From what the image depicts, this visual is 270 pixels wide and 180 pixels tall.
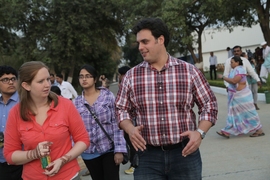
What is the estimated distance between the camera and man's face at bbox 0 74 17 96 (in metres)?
4.18

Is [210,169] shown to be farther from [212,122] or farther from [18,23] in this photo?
[18,23]

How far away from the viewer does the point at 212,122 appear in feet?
9.78

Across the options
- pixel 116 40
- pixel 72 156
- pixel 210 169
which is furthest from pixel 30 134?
pixel 116 40

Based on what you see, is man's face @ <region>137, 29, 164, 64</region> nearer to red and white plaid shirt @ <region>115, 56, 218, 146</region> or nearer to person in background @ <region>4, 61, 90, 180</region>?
red and white plaid shirt @ <region>115, 56, 218, 146</region>

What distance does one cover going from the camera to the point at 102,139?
441 centimetres

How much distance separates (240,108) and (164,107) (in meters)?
5.63

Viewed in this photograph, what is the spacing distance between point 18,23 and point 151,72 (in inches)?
938

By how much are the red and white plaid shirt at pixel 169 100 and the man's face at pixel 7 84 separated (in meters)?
1.66

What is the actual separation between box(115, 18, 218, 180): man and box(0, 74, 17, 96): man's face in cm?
164

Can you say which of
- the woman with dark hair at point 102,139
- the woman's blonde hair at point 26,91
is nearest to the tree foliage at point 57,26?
the woman with dark hair at point 102,139

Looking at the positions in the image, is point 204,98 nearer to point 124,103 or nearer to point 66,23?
point 124,103

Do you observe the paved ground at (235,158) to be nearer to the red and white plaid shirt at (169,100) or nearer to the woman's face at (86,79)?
the woman's face at (86,79)

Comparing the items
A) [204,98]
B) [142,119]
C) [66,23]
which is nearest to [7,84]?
[142,119]

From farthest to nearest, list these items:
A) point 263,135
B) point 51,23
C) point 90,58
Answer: point 90,58, point 51,23, point 263,135
